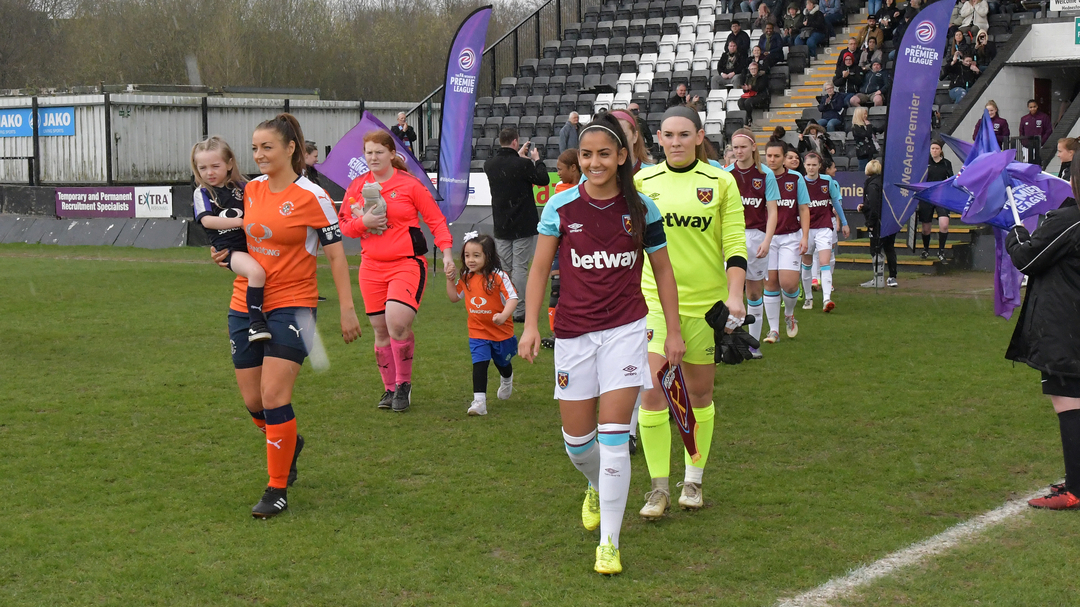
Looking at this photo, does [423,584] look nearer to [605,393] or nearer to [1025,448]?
[605,393]

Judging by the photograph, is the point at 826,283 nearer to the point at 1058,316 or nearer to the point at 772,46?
the point at 1058,316

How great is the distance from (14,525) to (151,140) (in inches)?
1197

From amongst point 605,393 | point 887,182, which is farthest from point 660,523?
point 887,182

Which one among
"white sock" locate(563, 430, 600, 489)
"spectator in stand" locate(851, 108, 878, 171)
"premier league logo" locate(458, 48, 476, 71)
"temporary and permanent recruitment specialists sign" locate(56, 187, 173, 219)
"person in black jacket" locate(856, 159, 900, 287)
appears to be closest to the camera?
"white sock" locate(563, 430, 600, 489)

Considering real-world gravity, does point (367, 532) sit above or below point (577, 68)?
below

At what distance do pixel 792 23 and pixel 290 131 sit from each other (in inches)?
854

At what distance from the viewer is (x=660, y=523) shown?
5.36 metres

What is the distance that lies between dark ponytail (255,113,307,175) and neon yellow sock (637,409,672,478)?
7.16ft

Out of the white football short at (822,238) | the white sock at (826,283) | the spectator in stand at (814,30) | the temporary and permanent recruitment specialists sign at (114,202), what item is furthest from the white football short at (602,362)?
the spectator in stand at (814,30)

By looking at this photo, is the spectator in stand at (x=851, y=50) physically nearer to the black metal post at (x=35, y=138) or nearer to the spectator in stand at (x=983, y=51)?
the spectator in stand at (x=983, y=51)

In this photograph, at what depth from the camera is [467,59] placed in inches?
706

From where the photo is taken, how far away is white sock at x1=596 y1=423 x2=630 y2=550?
4.66 meters

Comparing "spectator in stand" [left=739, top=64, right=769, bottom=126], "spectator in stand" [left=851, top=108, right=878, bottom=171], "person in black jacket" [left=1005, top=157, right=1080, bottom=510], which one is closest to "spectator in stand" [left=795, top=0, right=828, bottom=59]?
"spectator in stand" [left=739, top=64, right=769, bottom=126]

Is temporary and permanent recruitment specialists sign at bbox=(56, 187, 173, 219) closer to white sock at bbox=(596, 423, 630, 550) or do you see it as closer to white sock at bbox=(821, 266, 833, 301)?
white sock at bbox=(821, 266, 833, 301)
